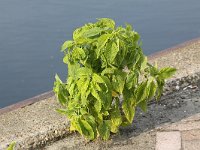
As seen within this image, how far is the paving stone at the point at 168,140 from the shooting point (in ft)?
11.1

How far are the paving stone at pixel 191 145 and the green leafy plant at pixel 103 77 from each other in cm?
33

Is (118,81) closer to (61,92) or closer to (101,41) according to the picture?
(101,41)

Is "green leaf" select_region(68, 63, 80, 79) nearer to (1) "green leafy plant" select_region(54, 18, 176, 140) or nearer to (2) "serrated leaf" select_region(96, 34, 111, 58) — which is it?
(1) "green leafy plant" select_region(54, 18, 176, 140)

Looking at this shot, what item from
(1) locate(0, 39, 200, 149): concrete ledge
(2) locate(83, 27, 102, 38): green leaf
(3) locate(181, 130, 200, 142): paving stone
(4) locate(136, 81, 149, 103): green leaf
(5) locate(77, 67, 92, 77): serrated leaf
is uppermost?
(2) locate(83, 27, 102, 38): green leaf

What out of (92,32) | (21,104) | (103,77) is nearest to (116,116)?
(103,77)

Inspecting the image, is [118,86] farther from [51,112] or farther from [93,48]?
[51,112]

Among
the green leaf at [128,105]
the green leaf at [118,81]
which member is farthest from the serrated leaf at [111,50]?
the green leaf at [128,105]

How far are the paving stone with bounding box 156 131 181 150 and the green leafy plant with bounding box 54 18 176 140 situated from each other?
0.22m

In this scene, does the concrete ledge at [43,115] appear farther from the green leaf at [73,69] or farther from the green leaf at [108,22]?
the green leaf at [108,22]

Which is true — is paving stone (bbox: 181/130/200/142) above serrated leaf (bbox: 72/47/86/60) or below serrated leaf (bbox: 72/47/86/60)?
below

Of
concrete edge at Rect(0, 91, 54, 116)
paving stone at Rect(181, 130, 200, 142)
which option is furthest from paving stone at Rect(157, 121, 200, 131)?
concrete edge at Rect(0, 91, 54, 116)

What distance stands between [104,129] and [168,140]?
40 cm

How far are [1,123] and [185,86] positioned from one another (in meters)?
1.36

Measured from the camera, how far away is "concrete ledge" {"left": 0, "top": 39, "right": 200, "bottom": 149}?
3529 millimetres
